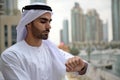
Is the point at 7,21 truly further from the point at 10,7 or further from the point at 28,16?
the point at 28,16

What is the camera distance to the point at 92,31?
4.43m

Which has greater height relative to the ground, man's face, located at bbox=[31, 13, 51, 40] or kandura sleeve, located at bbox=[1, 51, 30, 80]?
man's face, located at bbox=[31, 13, 51, 40]

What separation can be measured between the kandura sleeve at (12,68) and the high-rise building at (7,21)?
2.09m

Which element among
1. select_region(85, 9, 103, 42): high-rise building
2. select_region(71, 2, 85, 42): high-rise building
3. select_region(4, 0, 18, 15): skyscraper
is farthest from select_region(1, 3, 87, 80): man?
select_region(85, 9, 103, 42): high-rise building

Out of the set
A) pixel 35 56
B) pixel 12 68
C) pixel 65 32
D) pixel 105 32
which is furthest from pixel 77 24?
pixel 12 68

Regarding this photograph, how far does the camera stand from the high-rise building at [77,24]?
419 centimetres

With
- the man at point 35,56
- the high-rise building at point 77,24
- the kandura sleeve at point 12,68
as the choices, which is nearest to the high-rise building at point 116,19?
the high-rise building at point 77,24

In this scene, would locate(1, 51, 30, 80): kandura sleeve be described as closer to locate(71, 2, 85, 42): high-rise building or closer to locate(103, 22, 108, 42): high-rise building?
locate(71, 2, 85, 42): high-rise building

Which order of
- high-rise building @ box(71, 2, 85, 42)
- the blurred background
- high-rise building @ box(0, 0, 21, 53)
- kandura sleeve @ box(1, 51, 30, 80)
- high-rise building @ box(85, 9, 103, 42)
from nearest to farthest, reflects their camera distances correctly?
kandura sleeve @ box(1, 51, 30, 80), high-rise building @ box(0, 0, 21, 53), the blurred background, high-rise building @ box(71, 2, 85, 42), high-rise building @ box(85, 9, 103, 42)

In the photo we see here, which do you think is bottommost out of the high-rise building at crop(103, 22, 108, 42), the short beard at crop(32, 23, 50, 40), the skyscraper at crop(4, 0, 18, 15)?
the high-rise building at crop(103, 22, 108, 42)

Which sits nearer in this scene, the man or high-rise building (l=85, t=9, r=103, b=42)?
the man

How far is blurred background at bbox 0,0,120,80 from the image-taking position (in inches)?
159

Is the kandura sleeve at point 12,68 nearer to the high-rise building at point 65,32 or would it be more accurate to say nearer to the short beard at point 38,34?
the short beard at point 38,34

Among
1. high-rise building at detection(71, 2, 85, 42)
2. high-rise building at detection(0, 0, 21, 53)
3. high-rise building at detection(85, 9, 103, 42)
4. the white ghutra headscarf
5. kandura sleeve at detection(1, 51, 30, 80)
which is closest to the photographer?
kandura sleeve at detection(1, 51, 30, 80)
